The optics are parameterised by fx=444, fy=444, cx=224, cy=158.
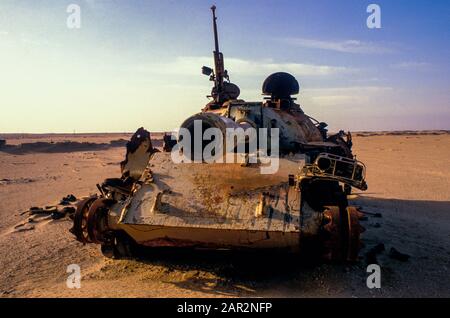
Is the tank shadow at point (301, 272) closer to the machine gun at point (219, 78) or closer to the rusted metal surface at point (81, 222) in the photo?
the rusted metal surface at point (81, 222)

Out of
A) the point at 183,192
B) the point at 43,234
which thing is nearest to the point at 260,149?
the point at 183,192

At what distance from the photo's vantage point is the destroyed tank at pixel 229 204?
532cm

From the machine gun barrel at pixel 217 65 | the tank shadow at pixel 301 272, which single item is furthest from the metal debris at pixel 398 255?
the machine gun barrel at pixel 217 65

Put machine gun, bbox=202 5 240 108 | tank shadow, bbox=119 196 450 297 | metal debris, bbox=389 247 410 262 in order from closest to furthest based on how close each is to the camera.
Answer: tank shadow, bbox=119 196 450 297 < metal debris, bbox=389 247 410 262 < machine gun, bbox=202 5 240 108

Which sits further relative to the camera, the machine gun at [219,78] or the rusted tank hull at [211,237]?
the machine gun at [219,78]

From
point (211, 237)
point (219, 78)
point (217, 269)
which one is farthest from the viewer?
point (219, 78)

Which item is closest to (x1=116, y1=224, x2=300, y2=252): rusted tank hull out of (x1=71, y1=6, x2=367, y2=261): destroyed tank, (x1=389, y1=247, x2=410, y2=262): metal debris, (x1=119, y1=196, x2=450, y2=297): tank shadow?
(x1=71, y1=6, x2=367, y2=261): destroyed tank

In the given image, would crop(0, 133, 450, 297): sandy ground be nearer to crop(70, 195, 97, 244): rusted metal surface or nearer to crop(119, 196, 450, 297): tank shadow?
crop(119, 196, 450, 297): tank shadow

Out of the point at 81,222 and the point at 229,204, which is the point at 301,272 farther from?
the point at 81,222

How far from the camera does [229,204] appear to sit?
579 cm

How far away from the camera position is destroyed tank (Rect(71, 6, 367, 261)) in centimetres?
532

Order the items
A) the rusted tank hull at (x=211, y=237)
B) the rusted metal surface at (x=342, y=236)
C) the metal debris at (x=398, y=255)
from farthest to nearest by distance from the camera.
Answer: the metal debris at (x=398, y=255)
the rusted tank hull at (x=211, y=237)
the rusted metal surface at (x=342, y=236)

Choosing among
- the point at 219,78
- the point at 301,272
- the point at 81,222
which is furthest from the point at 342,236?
the point at 219,78
